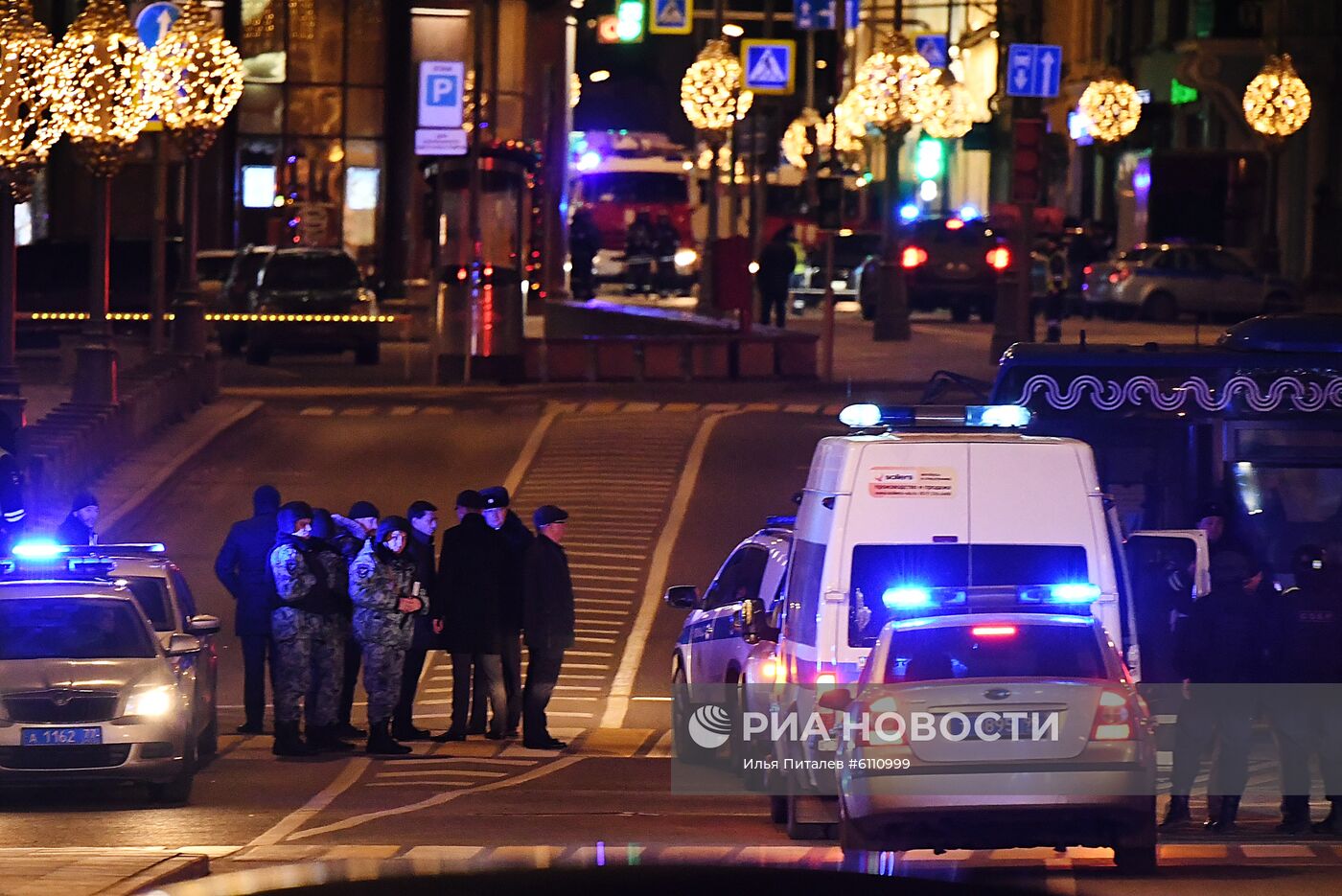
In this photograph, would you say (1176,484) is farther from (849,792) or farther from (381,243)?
(381,243)

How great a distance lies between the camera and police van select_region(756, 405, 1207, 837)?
464 inches

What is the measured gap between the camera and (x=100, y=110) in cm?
2578

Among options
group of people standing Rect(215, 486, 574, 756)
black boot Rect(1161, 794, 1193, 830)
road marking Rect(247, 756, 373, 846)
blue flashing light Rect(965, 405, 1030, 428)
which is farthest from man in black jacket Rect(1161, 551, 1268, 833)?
group of people standing Rect(215, 486, 574, 756)

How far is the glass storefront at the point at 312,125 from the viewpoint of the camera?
51.5m

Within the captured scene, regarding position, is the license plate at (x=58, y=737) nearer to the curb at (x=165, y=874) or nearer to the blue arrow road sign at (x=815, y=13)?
the curb at (x=165, y=874)

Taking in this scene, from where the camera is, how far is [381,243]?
171 ft

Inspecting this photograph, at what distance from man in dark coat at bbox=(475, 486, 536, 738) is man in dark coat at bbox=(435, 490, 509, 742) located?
0.07 m

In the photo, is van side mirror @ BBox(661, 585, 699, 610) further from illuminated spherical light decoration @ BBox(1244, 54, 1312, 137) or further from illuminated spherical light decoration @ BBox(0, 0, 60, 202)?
illuminated spherical light decoration @ BBox(1244, 54, 1312, 137)

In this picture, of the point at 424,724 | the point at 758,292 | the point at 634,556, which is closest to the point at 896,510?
the point at 424,724

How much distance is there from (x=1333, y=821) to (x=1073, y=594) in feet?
7.24

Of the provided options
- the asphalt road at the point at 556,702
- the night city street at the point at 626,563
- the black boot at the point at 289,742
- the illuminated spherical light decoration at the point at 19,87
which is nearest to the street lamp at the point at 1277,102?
the night city street at the point at 626,563

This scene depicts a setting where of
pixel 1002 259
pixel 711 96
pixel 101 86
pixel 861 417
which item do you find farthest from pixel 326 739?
pixel 711 96

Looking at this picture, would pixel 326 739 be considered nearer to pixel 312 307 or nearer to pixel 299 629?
pixel 299 629

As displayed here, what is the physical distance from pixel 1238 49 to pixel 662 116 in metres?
41.6
